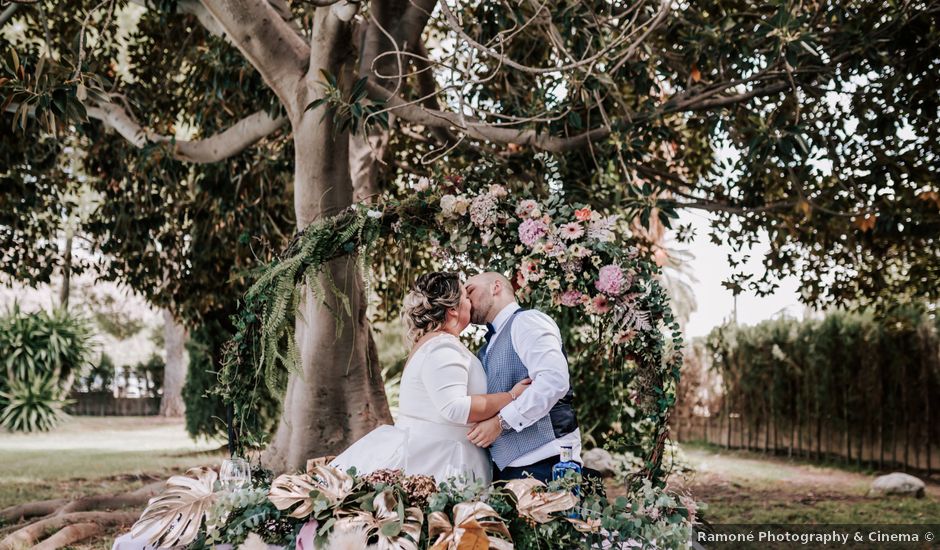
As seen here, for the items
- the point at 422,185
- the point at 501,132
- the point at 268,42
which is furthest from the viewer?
the point at 501,132

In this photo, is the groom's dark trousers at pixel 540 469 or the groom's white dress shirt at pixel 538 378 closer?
the groom's white dress shirt at pixel 538 378

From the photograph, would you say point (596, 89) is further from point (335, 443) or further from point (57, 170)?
point (57, 170)

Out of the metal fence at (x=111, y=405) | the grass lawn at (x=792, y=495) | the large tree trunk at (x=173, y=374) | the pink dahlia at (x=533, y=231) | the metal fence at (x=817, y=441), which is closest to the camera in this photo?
the pink dahlia at (x=533, y=231)

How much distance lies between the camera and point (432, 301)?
3924 millimetres

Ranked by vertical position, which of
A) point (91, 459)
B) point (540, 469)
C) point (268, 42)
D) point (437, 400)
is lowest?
point (91, 459)

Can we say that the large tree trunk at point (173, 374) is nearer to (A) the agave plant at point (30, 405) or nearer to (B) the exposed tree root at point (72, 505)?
(A) the agave plant at point (30, 405)

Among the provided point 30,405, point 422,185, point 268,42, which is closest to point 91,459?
point 30,405

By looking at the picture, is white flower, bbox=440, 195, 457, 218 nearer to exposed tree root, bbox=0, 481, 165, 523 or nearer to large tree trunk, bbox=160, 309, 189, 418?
exposed tree root, bbox=0, 481, 165, 523

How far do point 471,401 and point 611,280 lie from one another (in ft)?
2.88

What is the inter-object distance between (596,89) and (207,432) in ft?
27.2

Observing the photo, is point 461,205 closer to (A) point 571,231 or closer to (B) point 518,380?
(A) point 571,231

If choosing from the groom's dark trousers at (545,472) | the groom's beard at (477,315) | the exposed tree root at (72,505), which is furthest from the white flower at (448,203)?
the exposed tree root at (72,505)

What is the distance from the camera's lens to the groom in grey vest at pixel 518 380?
12.2 ft

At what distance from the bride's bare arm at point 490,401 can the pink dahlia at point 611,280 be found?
58cm
